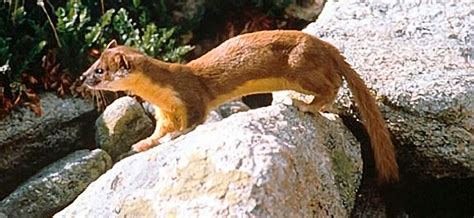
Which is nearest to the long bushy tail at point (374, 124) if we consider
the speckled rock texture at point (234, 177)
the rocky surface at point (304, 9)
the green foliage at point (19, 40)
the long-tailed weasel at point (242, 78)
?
the long-tailed weasel at point (242, 78)

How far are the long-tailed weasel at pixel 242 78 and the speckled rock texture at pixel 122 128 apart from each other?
0.83 m

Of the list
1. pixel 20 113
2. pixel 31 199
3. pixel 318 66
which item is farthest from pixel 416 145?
pixel 20 113

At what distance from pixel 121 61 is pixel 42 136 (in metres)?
1.23

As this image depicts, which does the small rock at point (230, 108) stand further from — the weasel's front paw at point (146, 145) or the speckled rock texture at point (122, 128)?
the weasel's front paw at point (146, 145)

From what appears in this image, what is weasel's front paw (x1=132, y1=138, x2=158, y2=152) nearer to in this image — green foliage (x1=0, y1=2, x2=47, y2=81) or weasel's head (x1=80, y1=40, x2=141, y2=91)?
weasel's head (x1=80, y1=40, x2=141, y2=91)

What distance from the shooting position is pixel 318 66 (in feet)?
11.1

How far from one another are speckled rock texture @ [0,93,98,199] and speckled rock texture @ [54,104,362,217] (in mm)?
1495

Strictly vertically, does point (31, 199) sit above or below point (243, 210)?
below

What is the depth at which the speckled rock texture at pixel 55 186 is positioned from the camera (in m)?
4.06

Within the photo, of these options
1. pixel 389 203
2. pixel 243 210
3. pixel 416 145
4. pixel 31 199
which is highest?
pixel 243 210

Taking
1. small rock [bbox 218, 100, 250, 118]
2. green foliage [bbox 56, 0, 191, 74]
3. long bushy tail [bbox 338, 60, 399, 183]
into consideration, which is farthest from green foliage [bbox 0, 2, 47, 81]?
long bushy tail [bbox 338, 60, 399, 183]

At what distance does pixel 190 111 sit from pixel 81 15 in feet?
5.45

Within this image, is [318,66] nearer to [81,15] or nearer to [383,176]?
[383,176]

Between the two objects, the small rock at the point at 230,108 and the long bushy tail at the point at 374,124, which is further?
the small rock at the point at 230,108
